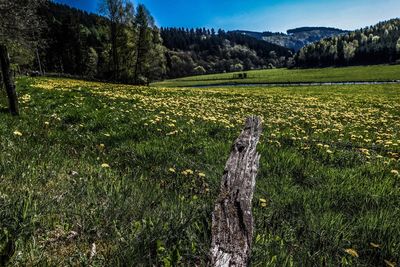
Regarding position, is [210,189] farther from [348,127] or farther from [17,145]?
[348,127]

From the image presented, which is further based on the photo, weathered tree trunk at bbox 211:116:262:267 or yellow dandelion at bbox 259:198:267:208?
yellow dandelion at bbox 259:198:267:208

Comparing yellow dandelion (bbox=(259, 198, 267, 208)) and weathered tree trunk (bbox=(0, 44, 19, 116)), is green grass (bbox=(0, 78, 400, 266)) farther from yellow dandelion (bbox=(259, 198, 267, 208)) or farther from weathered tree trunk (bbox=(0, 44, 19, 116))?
weathered tree trunk (bbox=(0, 44, 19, 116))

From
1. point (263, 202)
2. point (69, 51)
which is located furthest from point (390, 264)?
point (69, 51)

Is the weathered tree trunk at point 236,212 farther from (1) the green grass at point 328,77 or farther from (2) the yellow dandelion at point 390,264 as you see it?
(1) the green grass at point 328,77

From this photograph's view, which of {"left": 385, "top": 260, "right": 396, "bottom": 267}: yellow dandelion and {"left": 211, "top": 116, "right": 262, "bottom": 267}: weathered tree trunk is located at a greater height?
{"left": 211, "top": 116, "right": 262, "bottom": 267}: weathered tree trunk

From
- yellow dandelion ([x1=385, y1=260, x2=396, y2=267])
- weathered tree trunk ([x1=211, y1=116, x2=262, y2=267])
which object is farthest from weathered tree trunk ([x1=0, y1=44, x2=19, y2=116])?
yellow dandelion ([x1=385, y1=260, x2=396, y2=267])

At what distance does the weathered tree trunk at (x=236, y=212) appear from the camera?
239 cm

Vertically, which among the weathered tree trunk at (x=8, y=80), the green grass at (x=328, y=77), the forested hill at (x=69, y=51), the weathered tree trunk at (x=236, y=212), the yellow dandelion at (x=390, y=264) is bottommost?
the green grass at (x=328, y=77)

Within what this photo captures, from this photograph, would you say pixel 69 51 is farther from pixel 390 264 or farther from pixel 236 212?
pixel 390 264

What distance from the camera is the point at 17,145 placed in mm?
6828

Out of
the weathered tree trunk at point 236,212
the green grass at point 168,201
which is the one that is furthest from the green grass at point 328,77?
the weathered tree trunk at point 236,212

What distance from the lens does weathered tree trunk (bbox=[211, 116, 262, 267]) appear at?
2389 millimetres

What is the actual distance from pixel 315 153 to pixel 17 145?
708 centimetres

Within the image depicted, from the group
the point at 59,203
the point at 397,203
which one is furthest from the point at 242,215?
the point at 397,203
